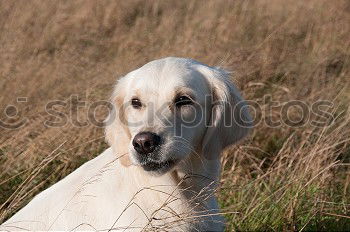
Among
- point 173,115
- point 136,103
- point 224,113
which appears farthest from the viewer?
point 224,113

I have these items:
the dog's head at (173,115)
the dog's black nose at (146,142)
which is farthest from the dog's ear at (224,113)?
the dog's black nose at (146,142)

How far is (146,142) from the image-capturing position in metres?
3.60

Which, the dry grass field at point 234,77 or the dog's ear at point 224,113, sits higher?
the dog's ear at point 224,113

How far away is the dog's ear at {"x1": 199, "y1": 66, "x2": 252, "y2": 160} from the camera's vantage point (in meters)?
3.98

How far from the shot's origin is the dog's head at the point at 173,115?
365cm

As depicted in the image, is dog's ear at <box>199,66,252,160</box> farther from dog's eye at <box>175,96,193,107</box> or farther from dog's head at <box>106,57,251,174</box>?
dog's eye at <box>175,96,193,107</box>

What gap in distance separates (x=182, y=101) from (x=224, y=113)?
29 cm

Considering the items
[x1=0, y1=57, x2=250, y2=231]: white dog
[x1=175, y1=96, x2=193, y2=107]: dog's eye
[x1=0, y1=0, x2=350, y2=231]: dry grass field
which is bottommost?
[x1=0, y1=0, x2=350, y2=231]: dry grass field

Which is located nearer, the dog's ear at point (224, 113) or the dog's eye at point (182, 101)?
the dog's eye at point (182, 101)

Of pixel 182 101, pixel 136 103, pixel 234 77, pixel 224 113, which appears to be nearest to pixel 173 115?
pixel 182 101

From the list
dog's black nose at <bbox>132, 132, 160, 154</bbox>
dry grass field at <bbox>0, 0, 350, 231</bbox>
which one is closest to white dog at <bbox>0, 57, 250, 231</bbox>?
dog's black nose at <bbox>132, 132, 160, 154</bbox>

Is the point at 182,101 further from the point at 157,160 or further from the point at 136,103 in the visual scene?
the point at 157,160

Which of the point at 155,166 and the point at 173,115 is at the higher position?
A: the point at 173,115

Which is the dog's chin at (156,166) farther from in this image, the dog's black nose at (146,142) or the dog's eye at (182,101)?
the dog's eye at (182,101)
